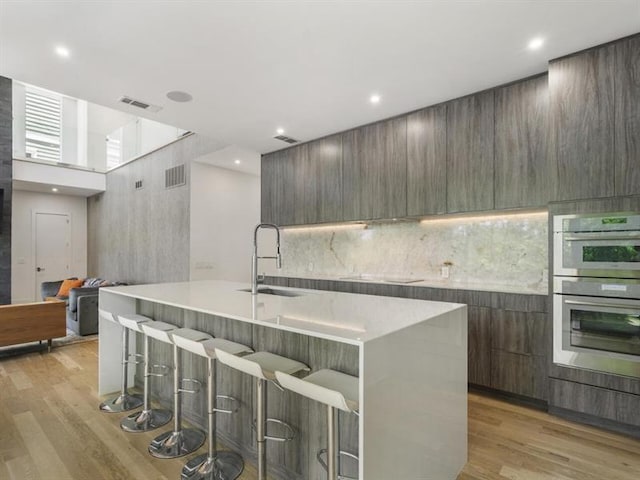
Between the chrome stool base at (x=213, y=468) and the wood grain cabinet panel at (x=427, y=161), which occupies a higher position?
the wood grain cabinet panel at (x=427, y=161)

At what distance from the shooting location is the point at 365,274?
15.2 feet

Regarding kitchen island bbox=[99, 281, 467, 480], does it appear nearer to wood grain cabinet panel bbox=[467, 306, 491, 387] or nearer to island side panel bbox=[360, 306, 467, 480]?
island side panel bbox=[360, 306, 467, 480]

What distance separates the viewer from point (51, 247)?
8.85 m

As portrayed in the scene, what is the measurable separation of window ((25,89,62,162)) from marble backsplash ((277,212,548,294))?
21.3 ft

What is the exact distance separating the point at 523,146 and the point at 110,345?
4305 millimetres

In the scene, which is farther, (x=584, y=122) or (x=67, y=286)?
(x=67, y=286)

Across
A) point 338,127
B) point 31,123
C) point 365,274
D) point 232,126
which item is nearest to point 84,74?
point 232,126

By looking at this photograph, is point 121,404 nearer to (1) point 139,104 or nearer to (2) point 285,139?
(1) point 139,104

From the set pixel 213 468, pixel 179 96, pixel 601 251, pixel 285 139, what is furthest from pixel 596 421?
pixel 179 96

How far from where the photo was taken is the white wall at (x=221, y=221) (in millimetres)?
6125

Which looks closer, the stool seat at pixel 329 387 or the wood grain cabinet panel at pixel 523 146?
the stool seat at pixel 329 387

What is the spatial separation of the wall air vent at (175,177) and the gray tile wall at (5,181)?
275 centimetres

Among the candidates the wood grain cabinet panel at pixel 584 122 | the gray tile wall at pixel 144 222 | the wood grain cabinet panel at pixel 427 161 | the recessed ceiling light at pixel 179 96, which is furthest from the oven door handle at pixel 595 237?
the gray tile wall at pixel 144 222

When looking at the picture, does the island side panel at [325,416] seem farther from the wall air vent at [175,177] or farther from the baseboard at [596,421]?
the wall air vent at [175,177]
